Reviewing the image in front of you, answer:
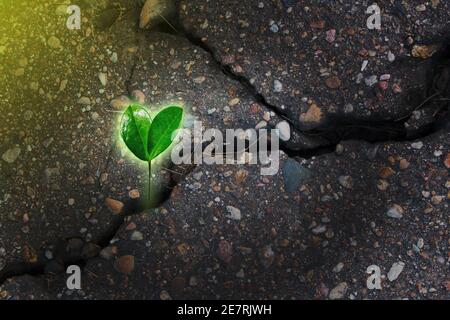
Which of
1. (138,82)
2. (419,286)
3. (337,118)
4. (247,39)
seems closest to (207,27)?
(247,39)

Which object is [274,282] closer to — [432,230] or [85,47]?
[432,230]

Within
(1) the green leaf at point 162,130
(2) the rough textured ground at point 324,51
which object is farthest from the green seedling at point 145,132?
(2) the rough textured ground at point 324,51

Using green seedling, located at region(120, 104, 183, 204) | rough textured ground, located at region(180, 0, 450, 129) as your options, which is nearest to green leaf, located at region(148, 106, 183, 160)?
green seedling, located at region(120, 104, 183, 204)

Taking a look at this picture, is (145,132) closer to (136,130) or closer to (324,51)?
(136,130)

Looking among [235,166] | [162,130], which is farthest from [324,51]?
[162,130]

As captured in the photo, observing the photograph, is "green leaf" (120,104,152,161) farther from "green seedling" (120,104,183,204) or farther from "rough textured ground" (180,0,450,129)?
"rough textured ground" (180,0,450,129)

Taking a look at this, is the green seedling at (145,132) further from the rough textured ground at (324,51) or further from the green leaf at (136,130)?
the rough textured ground at (324,51)
